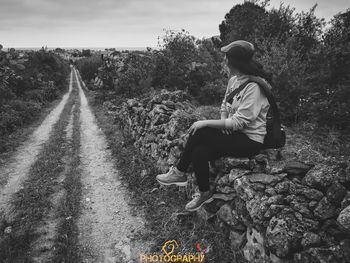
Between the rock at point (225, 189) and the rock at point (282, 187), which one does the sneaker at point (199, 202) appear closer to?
the rock at point (225, 189)

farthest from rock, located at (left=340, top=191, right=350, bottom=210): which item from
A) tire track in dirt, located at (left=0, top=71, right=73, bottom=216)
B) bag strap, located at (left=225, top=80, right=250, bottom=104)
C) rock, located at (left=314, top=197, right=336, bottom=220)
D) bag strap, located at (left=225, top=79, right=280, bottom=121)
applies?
tire track in dirt, located at (left=0, top=71, right=73, bottom=216)

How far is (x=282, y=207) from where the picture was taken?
286 centimetres

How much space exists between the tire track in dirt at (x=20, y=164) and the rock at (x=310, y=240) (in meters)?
5.61

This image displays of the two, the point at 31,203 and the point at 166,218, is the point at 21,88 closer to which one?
the point at 31,203

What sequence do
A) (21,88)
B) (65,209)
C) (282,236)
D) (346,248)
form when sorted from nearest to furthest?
(346,248) < (282,236) < (65,209) < (21,88)

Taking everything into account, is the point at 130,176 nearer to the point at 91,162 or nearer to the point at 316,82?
the point at 91,162

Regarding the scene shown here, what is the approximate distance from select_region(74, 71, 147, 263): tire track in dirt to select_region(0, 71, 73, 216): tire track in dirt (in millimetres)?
1615

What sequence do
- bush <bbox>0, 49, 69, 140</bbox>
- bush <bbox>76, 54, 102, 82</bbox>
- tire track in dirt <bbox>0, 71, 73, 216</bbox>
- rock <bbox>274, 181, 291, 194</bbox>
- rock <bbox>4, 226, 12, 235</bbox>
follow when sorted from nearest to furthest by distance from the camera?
1. rock <bbox>274, 181, 291, 194</bbox>
2. rock <bbox>4, 226, 12, 235</bbox>
3. bush <bbox>0, 49, 69, 140</bbox>
4. tire track in dirt <bbox>0, 71, 73, 216</bbox>
5. bush <bbox>76, 54, 102, 82</bbox>

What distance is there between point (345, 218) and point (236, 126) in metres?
1.50

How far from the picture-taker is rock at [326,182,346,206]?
262cm

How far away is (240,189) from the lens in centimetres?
338

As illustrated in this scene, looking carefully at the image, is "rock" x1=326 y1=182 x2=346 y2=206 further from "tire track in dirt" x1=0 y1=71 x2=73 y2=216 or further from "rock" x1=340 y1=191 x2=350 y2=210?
"tire track in dirt" x1=0 y1=71 x2=73 y2=216

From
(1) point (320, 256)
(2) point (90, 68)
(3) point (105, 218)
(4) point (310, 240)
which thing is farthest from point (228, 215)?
(2) point (90, 68)

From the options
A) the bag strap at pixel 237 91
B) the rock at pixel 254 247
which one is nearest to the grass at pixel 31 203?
the rock at pixel 254 247
